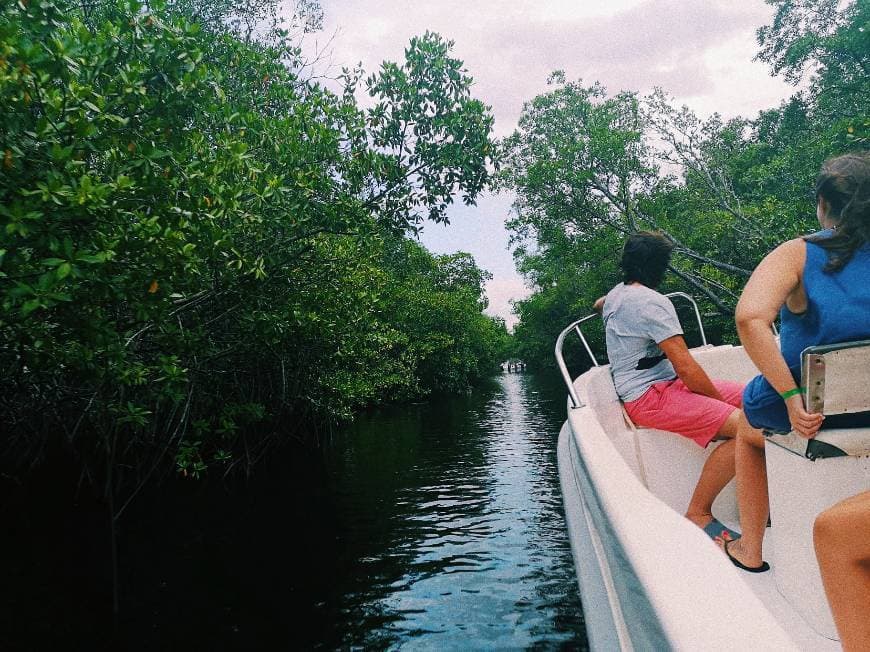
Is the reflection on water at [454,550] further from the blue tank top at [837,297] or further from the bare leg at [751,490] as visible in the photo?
the blue tank top at [837,297]

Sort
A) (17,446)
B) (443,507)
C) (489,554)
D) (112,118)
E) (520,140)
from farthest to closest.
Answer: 1. (520,140)
2. (17,446)
3. (443,507)
4. (489,554)
5. (112,118)

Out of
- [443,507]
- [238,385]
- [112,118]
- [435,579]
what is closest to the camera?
[112,118]

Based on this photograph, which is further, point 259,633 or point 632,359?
point 259,633

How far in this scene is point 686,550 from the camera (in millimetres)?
1153

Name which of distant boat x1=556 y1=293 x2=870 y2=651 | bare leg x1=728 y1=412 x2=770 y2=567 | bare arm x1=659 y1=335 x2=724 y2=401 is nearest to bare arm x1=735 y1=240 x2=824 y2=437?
distant boat x1=556 y1=293 x2=870 y2=651

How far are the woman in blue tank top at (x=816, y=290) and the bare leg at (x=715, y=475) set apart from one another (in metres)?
0.91

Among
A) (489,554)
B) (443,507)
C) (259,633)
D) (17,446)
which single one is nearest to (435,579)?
(489,554)

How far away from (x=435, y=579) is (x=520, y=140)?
15.0 meters

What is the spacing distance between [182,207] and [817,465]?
4456 millimetres

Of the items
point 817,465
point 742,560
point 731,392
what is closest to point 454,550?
point 731,392

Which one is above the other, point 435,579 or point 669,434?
point 669,434

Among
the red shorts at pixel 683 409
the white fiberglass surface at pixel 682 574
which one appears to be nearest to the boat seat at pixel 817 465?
the white fiberglass surface at pixel 682 574

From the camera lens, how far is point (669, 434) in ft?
10.4

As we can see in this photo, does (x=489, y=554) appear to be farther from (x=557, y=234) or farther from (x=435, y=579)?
(x=557, y=234)
